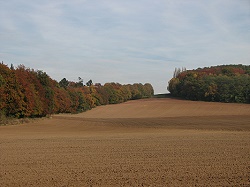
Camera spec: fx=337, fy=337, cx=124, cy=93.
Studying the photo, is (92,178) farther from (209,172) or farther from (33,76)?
(33,76)

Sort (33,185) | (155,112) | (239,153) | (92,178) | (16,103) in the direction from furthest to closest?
(155,112)
(16,103)
(239,153)
(92,178)
(33,185)

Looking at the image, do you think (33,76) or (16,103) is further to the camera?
(33,76)

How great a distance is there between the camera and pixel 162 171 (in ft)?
41.3

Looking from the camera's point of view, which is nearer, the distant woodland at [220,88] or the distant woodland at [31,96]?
the distant woodland at [31,96]

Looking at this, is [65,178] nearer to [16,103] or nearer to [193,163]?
[193,163]

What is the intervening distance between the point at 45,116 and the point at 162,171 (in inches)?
2144

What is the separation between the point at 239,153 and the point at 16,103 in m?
39.7

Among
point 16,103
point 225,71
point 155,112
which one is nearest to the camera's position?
point 16,103

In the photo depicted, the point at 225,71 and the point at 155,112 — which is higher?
the point at 225,71

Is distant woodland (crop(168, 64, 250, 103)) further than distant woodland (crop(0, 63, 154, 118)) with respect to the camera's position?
Yes

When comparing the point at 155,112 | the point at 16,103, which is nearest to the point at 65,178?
the point at 16,103

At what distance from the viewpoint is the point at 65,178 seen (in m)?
11.7

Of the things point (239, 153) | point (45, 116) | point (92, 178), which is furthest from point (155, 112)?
point (92, 178)

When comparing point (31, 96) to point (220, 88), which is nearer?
point (31, 96)
